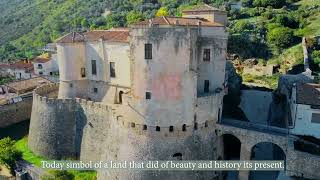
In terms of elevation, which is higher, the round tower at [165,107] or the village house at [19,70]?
the round tower at [165,107]

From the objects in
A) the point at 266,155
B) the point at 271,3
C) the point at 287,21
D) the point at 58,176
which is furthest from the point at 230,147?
the point at 271,3

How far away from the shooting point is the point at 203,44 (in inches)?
1090

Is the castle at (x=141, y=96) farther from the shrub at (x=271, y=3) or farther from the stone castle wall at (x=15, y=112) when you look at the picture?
the shrub at (x=271, y=3)

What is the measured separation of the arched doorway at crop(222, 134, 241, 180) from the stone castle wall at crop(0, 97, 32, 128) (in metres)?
27.3

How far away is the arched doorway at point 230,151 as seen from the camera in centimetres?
3069

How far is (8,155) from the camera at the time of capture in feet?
109

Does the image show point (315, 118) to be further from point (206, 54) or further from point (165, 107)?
point (165, 107)

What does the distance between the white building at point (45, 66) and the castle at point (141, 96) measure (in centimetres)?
2537

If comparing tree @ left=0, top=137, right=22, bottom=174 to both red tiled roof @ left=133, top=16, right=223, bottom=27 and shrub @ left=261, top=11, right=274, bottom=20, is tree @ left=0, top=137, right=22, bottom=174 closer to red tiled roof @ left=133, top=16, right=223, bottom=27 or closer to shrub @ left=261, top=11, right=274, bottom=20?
red tiled roof @ left=133, top=16, right=223, bottom=27

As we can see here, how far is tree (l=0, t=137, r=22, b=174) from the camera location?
33281mm

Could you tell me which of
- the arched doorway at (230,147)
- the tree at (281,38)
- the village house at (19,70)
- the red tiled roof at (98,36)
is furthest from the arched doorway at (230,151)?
the village house at (19,70)

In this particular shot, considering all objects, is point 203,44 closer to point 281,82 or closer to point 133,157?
point 133,157

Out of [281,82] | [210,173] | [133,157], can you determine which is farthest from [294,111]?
[133,157]

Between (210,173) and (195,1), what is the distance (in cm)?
5185
